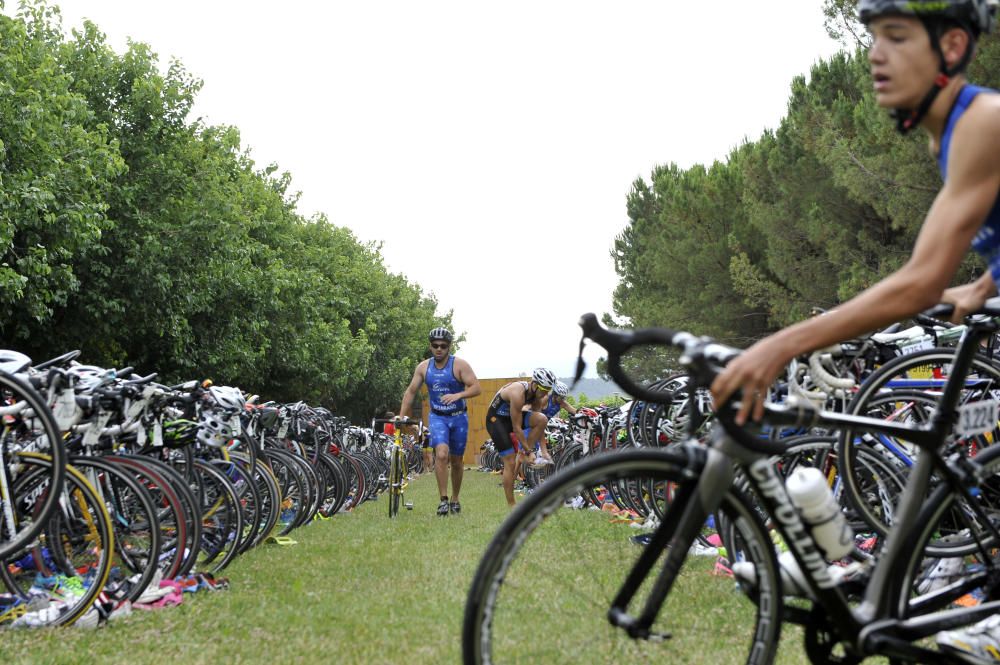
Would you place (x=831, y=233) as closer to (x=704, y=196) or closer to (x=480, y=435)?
(x=704, y=196)

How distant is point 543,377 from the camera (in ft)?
40.5

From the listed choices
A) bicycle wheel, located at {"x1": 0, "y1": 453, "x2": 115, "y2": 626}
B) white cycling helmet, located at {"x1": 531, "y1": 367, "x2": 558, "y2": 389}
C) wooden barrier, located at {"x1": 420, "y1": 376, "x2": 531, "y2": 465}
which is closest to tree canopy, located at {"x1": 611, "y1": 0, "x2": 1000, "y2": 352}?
white cycling helmet, located at {"x1": 531, "y1": 367, "x2": 558, "y2": 389}

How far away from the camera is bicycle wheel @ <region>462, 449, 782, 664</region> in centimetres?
213

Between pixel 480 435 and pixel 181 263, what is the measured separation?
2632cm

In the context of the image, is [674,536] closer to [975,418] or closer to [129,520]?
[975,418]

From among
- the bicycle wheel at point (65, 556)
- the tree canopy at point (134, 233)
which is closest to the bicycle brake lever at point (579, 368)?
the bicycle wheel at point (65, 556)

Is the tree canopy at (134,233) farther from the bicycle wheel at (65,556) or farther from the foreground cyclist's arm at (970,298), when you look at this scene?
the foreground cyclist's arm at (970,298)

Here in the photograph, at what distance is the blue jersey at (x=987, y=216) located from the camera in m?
2.22

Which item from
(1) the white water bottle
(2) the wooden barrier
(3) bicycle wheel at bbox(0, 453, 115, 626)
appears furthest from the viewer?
(2) the wooden barrier

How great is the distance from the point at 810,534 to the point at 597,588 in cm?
50

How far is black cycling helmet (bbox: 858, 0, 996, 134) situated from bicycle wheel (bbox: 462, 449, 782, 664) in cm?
95

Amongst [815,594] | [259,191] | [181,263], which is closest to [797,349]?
[815,594]

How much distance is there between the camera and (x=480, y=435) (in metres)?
47.5

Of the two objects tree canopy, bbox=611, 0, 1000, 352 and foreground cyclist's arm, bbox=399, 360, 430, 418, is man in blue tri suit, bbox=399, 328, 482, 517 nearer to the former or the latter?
foreground cyclist's arm, bbox=399, 360, 430, 418
